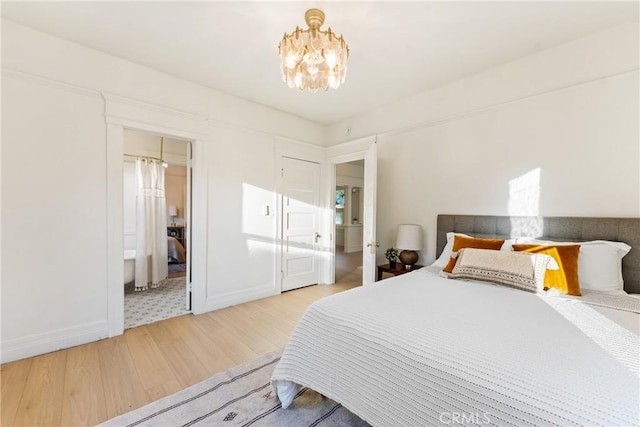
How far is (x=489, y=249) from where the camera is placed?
7.48 ft

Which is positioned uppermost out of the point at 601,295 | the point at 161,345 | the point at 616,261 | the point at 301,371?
the point at 616,261

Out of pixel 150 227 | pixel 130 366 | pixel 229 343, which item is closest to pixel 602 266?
pixel 229 343

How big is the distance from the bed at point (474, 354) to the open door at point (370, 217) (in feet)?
4.14

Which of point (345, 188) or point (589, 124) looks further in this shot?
point (345, 188)

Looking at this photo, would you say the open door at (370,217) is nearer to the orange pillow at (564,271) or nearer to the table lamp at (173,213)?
the orange pillow at (564,271)

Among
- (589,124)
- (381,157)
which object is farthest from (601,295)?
(381,157)

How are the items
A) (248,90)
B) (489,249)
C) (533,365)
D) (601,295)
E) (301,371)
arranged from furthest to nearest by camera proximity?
1. (248,90)
2. (489,249)
3. (601,295)
4. (301,371)
5. (533,365)

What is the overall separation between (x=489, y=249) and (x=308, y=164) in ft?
9.14

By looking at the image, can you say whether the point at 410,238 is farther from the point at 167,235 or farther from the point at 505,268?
the point at 167,235

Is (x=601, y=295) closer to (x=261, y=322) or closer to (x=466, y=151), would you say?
(x=466, y=151)

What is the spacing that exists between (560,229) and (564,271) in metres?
0.59

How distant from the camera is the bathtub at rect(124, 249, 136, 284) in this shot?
148 inches

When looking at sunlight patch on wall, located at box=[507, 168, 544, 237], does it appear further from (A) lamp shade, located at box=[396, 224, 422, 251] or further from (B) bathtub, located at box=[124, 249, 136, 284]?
(B) bathtub, located at box=[124, 249, 136, 284]

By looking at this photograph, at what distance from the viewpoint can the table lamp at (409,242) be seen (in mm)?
3084
